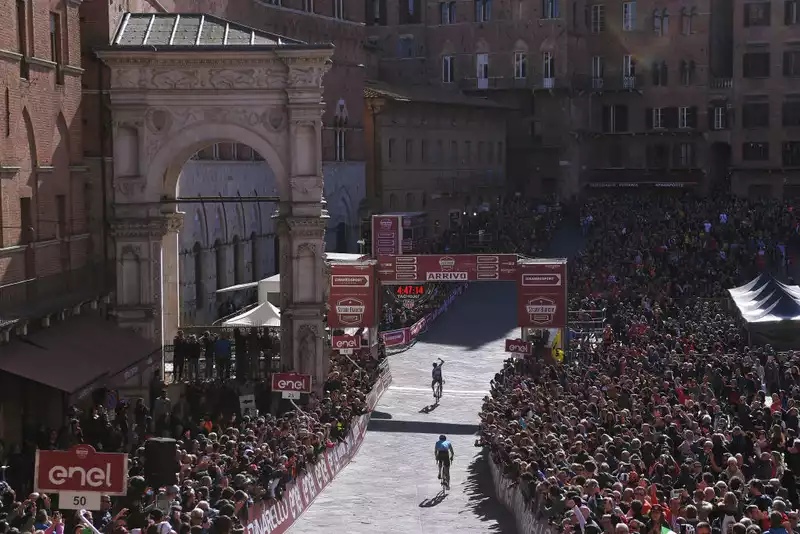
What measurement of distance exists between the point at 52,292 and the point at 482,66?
57.1 metres

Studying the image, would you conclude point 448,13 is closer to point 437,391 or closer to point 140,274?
point 437,391

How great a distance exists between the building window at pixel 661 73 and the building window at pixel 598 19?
12.2 feet

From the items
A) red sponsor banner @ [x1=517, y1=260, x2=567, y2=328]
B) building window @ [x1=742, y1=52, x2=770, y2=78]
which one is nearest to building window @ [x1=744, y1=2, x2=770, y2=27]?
building window @ [x1=742, y1=52, x2=770, y2=78]

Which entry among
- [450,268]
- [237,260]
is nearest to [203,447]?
[450,268]

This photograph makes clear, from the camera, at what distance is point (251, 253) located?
61875mm

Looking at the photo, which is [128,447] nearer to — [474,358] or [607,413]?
[607,413]

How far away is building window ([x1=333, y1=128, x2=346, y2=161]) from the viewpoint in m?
71.1

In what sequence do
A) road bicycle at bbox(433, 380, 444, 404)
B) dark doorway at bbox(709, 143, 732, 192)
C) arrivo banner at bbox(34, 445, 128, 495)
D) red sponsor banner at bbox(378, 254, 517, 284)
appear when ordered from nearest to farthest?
arrivo banner at bbox(34, 445, 128, 495)
red sponsor banner at bbox(378, 254, 517, 284)
road bicycle at bbox(433, 380, 444, 404)
dark doorway at bbox(709, 143, 732, 192)

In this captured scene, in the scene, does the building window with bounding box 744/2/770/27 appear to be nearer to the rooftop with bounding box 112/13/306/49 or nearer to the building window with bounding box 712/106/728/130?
the building window with bounding box 712/106/728/130

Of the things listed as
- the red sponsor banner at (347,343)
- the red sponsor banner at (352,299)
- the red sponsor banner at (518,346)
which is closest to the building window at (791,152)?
the red sponsor banner at (518,346)

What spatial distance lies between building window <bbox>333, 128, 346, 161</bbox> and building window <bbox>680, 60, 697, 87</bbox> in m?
26.1

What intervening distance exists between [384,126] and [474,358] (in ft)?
83.9

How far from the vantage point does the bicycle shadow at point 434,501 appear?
32.2 metres

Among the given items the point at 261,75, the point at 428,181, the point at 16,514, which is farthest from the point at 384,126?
the point at 16,514
